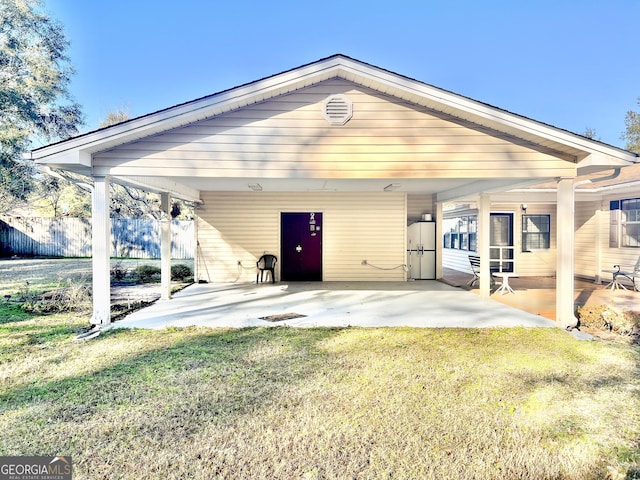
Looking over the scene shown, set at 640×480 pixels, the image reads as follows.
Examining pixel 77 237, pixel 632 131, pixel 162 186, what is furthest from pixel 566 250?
pixel 632 131

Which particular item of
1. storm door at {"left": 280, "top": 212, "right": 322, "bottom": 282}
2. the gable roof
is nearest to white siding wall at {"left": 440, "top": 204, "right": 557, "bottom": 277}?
storm door at {"left": 280, "top": 212, "right": 322, "bottom": 282}

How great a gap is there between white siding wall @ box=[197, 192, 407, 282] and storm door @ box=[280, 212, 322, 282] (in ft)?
0.58

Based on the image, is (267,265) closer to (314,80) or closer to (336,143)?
(336,143)

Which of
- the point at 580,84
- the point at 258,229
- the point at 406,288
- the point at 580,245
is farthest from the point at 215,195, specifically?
the point at 580,84

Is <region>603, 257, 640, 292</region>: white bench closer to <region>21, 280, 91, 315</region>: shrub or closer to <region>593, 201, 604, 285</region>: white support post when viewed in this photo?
<region>593, 201, 604, 285</region>: white support post

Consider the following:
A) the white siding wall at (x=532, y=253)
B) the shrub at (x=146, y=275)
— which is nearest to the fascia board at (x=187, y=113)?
the shrub at (x=146, y=275)

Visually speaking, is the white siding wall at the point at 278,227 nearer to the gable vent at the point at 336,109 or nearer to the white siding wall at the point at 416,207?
the white siding wall at the point at 416,207

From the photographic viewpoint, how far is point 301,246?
1079 centimetres

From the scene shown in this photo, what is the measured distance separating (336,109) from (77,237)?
17079 millimetres

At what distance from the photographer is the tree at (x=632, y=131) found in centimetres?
2527

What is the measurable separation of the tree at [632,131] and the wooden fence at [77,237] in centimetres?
2940

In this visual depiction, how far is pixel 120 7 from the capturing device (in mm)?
19375

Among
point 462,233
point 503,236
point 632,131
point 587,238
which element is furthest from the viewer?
point 632,131

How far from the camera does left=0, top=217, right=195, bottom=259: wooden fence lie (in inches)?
686
